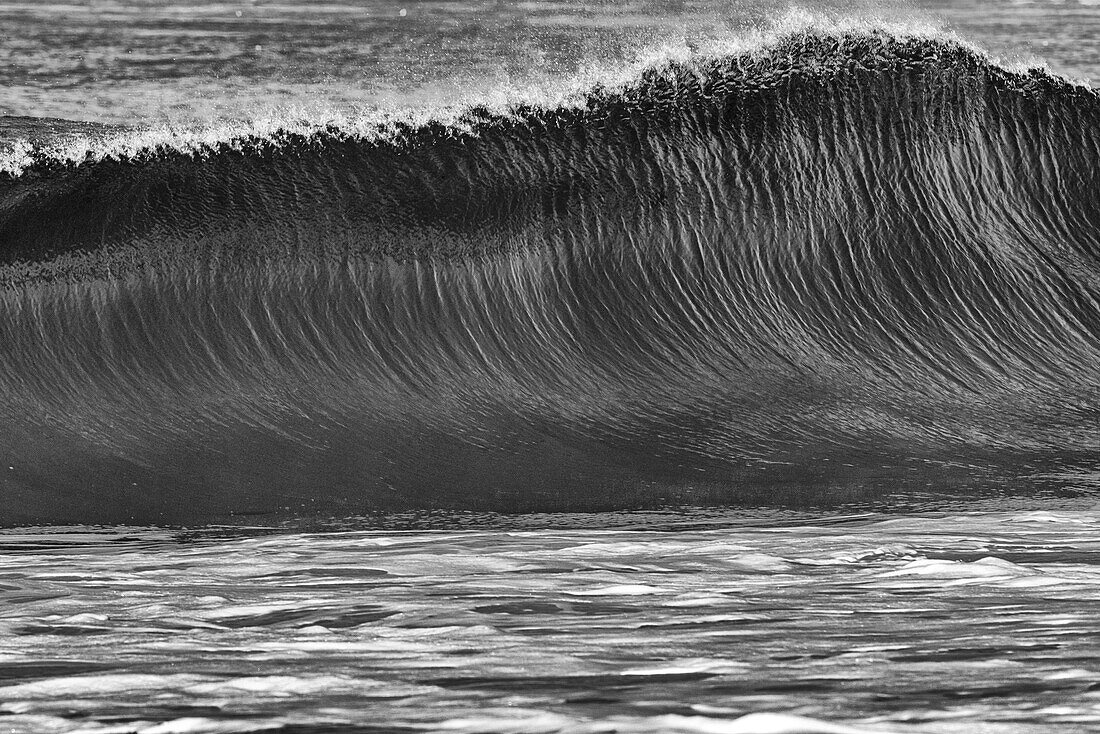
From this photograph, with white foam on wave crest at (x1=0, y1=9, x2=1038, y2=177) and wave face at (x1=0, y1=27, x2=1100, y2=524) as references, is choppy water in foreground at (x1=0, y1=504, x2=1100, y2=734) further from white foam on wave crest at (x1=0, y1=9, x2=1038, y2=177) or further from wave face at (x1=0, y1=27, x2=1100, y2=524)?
white foam on wave crest at (x1=0, y1=9, x2=1038, y2=177)

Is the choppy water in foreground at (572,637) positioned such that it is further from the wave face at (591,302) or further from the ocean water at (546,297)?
the wave face at (591,302)

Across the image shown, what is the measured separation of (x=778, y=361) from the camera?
4.94 m

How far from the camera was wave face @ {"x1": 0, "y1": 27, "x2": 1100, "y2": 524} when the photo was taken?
429 centimetres

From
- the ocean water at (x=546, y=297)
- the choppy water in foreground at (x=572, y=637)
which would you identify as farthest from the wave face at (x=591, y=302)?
the choppy water in foreground at (x=572, y=637)

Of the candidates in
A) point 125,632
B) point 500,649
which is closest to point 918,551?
point 500,649

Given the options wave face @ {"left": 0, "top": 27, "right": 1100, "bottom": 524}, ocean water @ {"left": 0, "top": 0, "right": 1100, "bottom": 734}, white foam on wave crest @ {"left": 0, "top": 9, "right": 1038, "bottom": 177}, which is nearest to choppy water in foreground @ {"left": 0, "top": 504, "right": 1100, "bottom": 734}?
ocean water @ {"left": 0, "top": 0, "right": 1100, "bottom": 734}

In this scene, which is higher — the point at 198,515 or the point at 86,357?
the point at 86,357

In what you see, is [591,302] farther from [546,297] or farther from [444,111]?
[444,111]

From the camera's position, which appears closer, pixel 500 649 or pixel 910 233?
pixel 500 649

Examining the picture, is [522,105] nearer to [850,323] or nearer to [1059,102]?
[850,323]

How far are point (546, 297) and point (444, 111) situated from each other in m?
1.17

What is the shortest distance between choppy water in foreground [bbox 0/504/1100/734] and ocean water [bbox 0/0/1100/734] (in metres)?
0.04

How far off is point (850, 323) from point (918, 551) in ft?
8.88

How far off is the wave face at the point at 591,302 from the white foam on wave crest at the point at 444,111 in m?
0.04
